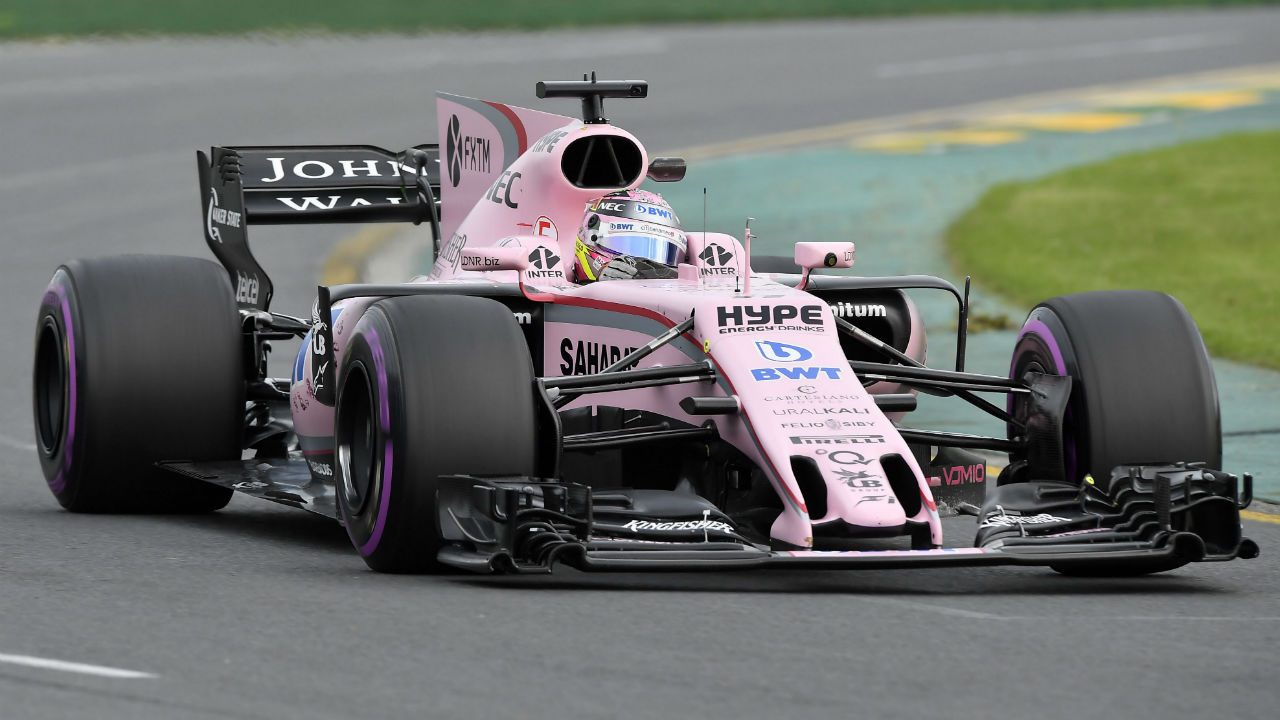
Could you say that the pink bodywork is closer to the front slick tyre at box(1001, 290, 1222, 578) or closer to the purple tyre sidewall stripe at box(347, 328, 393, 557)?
the front slick tyre at box(1001, 290, 1222, 578)

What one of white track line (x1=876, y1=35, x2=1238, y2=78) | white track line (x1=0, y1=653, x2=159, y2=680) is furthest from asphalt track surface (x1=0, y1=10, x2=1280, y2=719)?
white track line (x1=876, y1=35, x2=1238, y2=78)

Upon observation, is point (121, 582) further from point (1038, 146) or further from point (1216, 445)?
point (1038, 146)

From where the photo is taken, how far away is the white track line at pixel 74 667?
603 cm

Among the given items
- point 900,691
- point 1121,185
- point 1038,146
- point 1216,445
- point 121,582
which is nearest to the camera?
point 900,691

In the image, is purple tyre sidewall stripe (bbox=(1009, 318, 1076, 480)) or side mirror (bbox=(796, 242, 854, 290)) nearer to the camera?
purple tyre sidewall stripe (bbox=(1009, 318, 1076, 480))

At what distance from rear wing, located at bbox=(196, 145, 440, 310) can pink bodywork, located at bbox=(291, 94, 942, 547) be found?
0.99 metres

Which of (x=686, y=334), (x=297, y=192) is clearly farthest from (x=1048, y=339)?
(x=297, y=192)

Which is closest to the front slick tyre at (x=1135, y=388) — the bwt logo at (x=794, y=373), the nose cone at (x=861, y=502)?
the bwt logo at (x=794, y=373)

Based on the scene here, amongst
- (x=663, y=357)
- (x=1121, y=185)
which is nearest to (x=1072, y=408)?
(x=663, y=357)

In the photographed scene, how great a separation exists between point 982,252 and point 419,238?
4.91 metres

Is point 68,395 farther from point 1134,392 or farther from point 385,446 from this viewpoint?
point 1134,392

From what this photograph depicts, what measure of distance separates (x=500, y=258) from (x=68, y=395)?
6.71 ft

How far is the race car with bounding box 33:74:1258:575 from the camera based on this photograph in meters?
7.43

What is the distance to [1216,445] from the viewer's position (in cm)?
819
